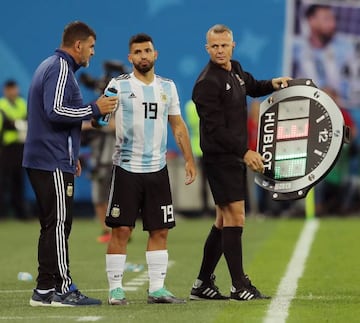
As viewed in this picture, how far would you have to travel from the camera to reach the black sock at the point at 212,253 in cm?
990

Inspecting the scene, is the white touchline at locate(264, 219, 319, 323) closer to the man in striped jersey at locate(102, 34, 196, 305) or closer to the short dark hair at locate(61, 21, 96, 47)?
the man in striped jersey at locate(102, 34, 196, 305)

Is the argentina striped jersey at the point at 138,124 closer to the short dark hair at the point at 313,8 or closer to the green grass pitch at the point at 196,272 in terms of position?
the green grass pitch at the point at 196,272

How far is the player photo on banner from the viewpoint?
21.7 meters

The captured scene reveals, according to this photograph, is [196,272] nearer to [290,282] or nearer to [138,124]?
[290,282]

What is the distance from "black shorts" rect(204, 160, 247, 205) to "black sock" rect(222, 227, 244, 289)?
0.74 ft

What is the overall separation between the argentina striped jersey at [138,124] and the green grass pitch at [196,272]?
1037 mm

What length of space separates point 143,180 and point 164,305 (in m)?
0.91

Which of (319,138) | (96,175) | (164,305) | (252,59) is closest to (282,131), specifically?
(319,138)

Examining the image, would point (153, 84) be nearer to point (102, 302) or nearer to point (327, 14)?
point (102, 302)

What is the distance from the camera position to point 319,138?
9.72m

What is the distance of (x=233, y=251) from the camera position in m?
9.59

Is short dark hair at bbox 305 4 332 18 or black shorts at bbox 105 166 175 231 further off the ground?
short dark hair at bbox 305 4 332 18

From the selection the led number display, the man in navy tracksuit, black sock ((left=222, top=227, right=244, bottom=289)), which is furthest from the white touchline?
the man in navy tracksuit

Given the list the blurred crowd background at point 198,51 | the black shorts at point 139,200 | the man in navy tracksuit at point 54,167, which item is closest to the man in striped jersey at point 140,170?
the black shorts at point 139,200
